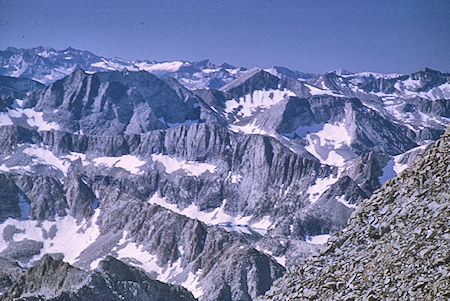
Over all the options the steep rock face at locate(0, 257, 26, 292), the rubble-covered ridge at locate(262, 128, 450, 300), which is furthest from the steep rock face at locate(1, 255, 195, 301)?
the rubble-covered ridge at locate(262, 128, 450, 300)

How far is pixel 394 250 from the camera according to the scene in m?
16.7

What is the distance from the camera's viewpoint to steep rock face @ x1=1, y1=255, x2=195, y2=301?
299 ft

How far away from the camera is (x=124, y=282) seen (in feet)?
320

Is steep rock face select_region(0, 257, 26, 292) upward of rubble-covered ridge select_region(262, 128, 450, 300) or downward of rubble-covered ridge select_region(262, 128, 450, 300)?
downward

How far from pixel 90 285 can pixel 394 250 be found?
278ft

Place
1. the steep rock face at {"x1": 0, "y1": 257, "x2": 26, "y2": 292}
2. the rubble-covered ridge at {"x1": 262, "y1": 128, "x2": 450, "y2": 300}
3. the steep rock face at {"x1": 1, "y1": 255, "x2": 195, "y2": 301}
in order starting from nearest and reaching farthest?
the rubble-covered ridge at {"x1": 262, "y1": 128, "x2": 450, "y2": 300}
the steep rock face at {"x1": 1, "y1": 255, "x2": 195, "y2": 301}
the steep rock face at {"x1": 0, "y1": 257, "x2": 26, "y2": 292}

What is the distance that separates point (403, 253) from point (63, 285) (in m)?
93.6

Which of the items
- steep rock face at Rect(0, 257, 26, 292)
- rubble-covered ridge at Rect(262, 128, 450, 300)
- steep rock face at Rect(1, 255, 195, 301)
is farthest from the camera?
steep rock face at Rect(0, 257, 26, 292)

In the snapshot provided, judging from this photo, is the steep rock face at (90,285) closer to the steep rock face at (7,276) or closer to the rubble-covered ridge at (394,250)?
the steep rock face at (7,276)

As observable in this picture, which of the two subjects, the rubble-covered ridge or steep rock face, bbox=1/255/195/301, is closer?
the rubble-covered ridge

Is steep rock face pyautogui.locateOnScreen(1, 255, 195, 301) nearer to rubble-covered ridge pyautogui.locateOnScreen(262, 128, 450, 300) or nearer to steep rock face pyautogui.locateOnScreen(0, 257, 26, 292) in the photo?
steep rock face pyautogui.locateOnScreen(0, 257, 26, 292)

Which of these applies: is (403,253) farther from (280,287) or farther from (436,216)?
(280,287)

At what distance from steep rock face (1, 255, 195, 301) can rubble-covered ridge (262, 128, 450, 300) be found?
78518 millimetres

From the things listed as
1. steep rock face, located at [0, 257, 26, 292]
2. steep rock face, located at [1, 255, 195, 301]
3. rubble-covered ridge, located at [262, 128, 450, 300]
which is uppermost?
rubble-covered ridge, located at [262, 128, 450, 300]
